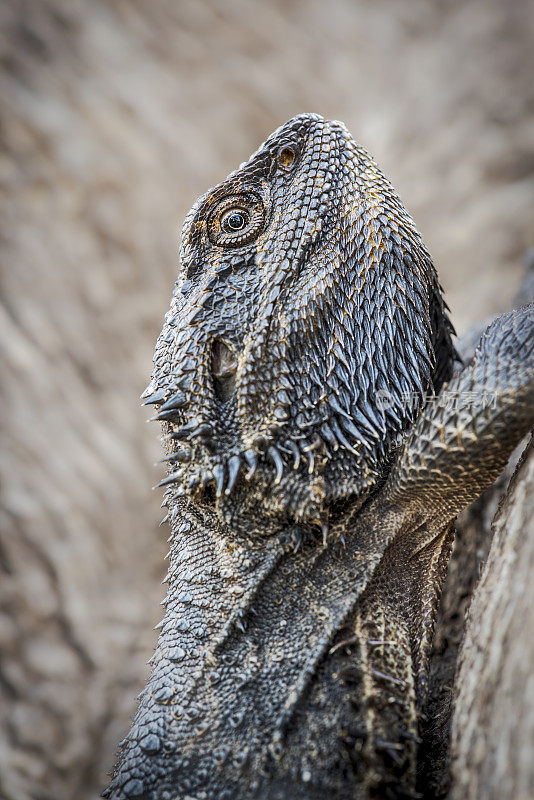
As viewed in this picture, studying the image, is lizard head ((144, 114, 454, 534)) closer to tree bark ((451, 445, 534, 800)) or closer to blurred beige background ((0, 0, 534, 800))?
tree bark ((451, 445, 534, 800))

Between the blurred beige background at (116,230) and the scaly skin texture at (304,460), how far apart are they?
2152 mm

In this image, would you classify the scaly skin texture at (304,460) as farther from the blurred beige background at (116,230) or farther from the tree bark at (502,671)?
the blurred beige background at (116,230)

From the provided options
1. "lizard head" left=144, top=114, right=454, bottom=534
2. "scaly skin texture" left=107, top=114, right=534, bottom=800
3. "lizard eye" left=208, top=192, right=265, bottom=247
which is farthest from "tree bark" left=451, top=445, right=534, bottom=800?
"lizard eye" left=208, top=192, right=265, bottom=247

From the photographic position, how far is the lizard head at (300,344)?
1.70 meters

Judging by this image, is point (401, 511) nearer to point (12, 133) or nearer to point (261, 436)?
point (261, 436)

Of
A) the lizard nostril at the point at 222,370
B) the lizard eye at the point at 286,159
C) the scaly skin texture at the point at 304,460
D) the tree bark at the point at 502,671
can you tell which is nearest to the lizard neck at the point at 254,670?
the scaly skin texture at the point at 304,460

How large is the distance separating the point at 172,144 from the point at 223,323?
3577mm

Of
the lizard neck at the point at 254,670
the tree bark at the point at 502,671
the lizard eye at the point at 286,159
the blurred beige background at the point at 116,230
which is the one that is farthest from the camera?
the blurred beige background at the point at 116,230

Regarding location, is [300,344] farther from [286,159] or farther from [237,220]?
[286,159]

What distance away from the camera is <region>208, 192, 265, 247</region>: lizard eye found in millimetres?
1797

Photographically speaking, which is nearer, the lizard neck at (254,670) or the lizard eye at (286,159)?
the lizard neck at (254,670)

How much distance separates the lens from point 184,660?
5.58ft

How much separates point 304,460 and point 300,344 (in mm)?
328

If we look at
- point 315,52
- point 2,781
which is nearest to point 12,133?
point 315,52
